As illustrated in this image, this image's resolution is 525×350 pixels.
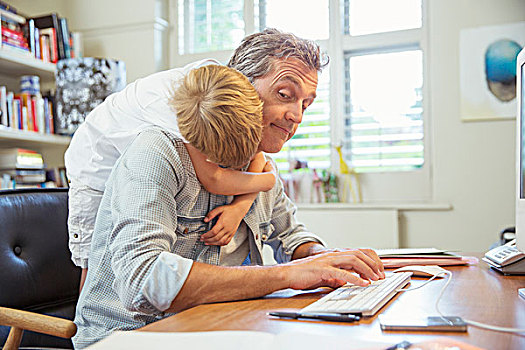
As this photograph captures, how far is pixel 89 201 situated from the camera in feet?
4.80

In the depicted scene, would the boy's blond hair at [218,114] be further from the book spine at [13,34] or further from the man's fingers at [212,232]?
the book spine at [13,34]

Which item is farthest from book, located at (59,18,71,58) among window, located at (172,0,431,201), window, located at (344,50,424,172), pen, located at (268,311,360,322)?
pen, located at (268,311,360,322)

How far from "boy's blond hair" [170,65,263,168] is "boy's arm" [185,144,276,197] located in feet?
0.25

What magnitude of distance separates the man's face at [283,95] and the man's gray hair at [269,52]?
16 mm

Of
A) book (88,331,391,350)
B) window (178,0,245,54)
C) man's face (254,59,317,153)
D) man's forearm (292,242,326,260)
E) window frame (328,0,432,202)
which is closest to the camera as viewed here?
book (88,331,391,350)

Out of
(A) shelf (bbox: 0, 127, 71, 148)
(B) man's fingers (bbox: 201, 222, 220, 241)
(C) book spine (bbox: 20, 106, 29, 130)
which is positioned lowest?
(B) man's fingers (bbox: 201, 222, 220, 241)

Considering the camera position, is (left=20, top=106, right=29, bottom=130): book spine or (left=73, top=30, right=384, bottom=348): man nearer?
(left=73, top=30, right=384, bottom=348): man

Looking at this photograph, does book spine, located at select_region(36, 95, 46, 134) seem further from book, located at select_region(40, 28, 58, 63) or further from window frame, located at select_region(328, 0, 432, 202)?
window frame, located at select_region(328, 0, 432, 202)

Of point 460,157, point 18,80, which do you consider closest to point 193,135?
point 460,157

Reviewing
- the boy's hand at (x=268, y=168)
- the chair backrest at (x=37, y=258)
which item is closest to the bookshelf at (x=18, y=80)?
the chair backrest at (x=37, y=258)

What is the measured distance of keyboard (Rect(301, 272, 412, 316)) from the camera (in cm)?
82

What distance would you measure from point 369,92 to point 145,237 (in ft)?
9.20

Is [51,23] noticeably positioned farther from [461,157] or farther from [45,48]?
[461,157]

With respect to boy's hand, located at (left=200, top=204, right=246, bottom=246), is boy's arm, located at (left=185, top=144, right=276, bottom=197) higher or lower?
higher
